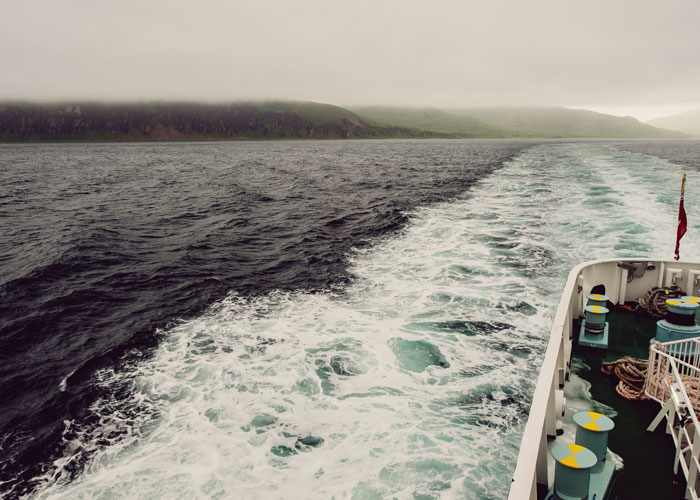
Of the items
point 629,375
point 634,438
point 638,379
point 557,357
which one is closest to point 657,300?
point 629,375

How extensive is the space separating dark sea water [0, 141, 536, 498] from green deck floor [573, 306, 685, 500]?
1006cm

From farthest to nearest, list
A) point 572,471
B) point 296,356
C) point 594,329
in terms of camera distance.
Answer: point 296,356, point 594,329, point 572,471

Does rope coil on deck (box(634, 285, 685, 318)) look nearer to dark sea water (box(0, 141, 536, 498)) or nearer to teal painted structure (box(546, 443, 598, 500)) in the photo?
teal painted structure (box(546, 443, 598, 500))

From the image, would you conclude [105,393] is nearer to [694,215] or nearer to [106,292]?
[106,292]

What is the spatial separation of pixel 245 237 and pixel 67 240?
10646 millimetres

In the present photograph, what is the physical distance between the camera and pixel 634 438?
7867 millimetres

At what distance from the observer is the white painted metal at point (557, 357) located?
5516mm

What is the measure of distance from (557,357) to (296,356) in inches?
273

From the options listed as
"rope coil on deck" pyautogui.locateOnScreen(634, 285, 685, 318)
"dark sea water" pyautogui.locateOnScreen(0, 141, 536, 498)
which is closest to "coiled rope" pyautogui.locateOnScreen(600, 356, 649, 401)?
"rope coil on deck" pyautogui.locateOnScreen(634, 285, 685, 318)

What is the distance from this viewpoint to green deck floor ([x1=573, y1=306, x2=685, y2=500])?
668cm

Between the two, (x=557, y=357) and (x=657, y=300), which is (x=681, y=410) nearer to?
(x=557, y=357)

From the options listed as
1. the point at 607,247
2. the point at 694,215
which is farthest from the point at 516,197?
the point at 607,247

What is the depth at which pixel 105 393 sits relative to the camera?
35.1ft

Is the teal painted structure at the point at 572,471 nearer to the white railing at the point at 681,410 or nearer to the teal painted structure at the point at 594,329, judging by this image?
the white railing at the point at 681,410
